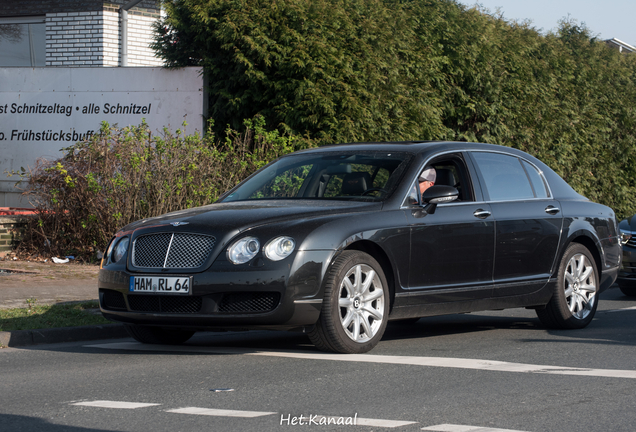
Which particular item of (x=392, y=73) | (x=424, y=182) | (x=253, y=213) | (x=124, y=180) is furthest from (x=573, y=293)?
(x=392, y=73)

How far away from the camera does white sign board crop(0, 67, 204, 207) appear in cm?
1592

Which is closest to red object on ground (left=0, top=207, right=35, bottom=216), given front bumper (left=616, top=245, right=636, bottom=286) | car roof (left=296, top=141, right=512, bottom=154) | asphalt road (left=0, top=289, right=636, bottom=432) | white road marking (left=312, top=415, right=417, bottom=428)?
asphalt road (left=0, top=289, right=636, bottom=432)

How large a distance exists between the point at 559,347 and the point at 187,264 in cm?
313

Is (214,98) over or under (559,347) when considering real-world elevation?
over

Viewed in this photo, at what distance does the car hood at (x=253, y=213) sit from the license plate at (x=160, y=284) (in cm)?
41

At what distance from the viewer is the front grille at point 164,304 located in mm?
6625

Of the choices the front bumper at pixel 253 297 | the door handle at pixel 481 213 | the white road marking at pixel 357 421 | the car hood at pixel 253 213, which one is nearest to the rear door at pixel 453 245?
the door handle at pixel 481 213

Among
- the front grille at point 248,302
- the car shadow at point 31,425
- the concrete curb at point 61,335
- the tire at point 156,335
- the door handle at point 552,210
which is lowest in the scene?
the concrete curb at point 61,335

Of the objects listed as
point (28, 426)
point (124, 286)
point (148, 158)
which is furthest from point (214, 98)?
point (28, 426)

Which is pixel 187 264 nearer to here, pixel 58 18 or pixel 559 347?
pixel 559 347

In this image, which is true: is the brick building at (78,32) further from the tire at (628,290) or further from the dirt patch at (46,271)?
the tire at (628,290)

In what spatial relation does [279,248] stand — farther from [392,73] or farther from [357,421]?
[392,73]

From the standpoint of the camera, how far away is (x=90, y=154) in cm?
1370

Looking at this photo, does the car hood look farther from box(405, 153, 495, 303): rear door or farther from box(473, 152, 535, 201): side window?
box(473, 152, 535, 201): side window
